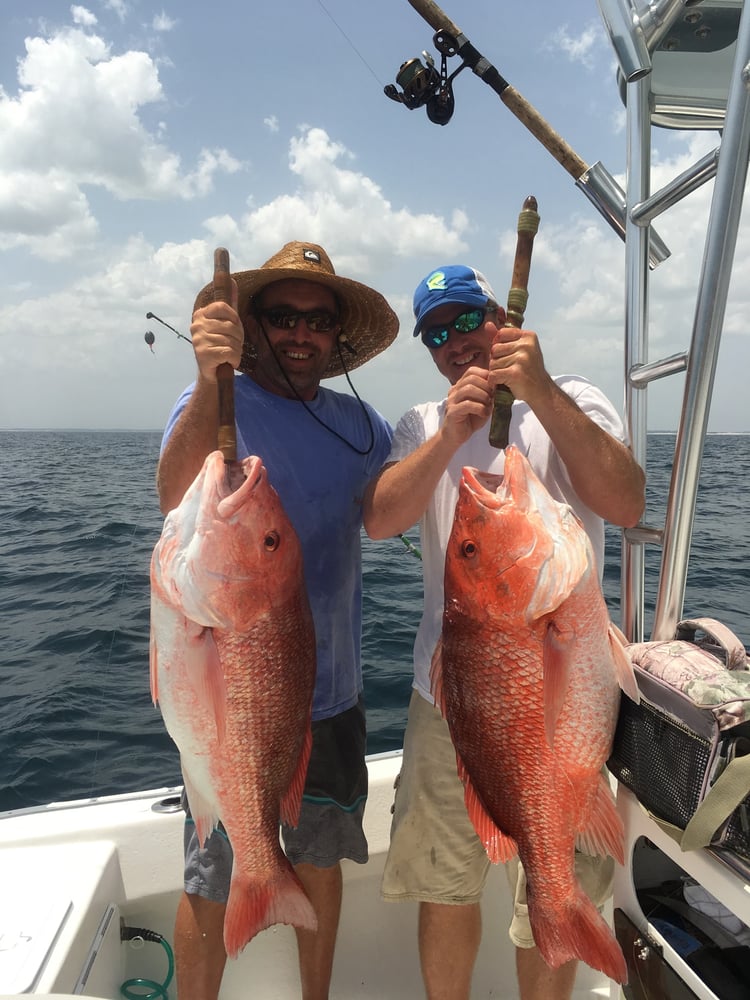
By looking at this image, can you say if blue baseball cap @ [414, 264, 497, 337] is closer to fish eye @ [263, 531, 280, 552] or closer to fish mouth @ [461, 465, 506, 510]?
fish mouth @ [461, 465, 506, 510]

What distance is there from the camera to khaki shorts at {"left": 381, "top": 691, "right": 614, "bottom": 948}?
246cm

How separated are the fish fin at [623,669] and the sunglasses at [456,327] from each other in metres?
1.22

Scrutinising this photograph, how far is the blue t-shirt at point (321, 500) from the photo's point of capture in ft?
8.31

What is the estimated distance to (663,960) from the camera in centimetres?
199

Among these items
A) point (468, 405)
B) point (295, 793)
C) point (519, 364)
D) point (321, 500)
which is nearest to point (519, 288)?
point (519, 364)

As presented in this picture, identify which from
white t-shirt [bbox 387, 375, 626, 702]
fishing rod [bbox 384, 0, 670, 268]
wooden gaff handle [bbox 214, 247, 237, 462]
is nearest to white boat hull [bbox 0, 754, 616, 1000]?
white t-shirt [bbox 387, 375, 626, 702]

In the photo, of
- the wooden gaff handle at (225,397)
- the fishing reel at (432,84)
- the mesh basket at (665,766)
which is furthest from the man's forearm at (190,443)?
the fishing reel at (432,84)

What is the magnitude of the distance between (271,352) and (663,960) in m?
2.48

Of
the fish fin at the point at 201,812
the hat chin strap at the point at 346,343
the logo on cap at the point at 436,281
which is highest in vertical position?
the logo on cap at the point at 436,281

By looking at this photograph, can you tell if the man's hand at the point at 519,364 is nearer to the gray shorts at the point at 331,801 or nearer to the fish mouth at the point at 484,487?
the fish mouth at the point at 484,487

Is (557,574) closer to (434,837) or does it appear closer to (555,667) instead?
(555,667)

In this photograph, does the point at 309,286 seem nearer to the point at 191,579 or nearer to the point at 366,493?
the point at 366,493

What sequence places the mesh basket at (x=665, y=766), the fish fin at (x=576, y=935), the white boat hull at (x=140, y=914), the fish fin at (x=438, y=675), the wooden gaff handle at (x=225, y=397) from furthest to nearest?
the white boat hull at (x=140, y=914)
the fish fin at (x=438, y=675)
the wooden gaff handle at (x=225, y=397)
the fish fin at (x=576, y=935)
the mesh basket at (x=665, y=766)

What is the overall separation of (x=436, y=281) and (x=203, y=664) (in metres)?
1.60
